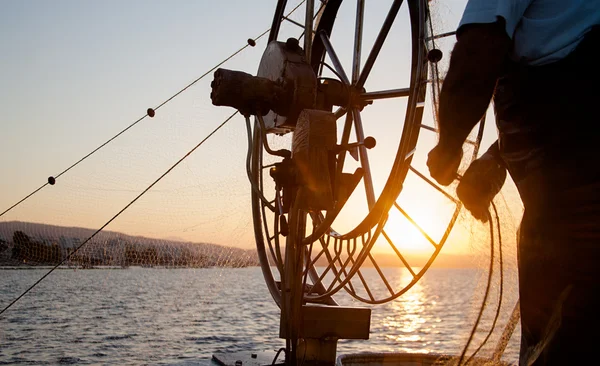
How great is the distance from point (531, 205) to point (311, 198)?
238 centimetres

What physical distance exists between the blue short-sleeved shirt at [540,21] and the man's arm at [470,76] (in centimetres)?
3

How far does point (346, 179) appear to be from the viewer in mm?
3967

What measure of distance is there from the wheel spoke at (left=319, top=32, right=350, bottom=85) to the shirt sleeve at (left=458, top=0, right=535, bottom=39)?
3474 mm

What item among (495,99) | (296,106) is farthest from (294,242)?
(495,99)

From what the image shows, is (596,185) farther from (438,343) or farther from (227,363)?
(438,343)

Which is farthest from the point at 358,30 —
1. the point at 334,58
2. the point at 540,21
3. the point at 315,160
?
the point at 540,21

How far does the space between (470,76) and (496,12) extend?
0.50 ft

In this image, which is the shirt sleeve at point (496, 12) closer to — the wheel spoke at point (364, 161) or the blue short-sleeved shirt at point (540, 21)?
the blue short-sleeved shirt at point (540, 21)

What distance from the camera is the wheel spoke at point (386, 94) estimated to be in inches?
177

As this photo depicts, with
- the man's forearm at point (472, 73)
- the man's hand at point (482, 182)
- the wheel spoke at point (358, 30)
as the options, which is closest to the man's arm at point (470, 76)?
the man's forearm at point (472, 73)

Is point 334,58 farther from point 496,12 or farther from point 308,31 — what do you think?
point 496,12

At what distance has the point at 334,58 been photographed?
17.6 ft

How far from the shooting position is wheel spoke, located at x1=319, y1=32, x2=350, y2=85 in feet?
16.6

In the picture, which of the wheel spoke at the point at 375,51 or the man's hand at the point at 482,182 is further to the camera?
the wheel spoke at the point at 375,51
